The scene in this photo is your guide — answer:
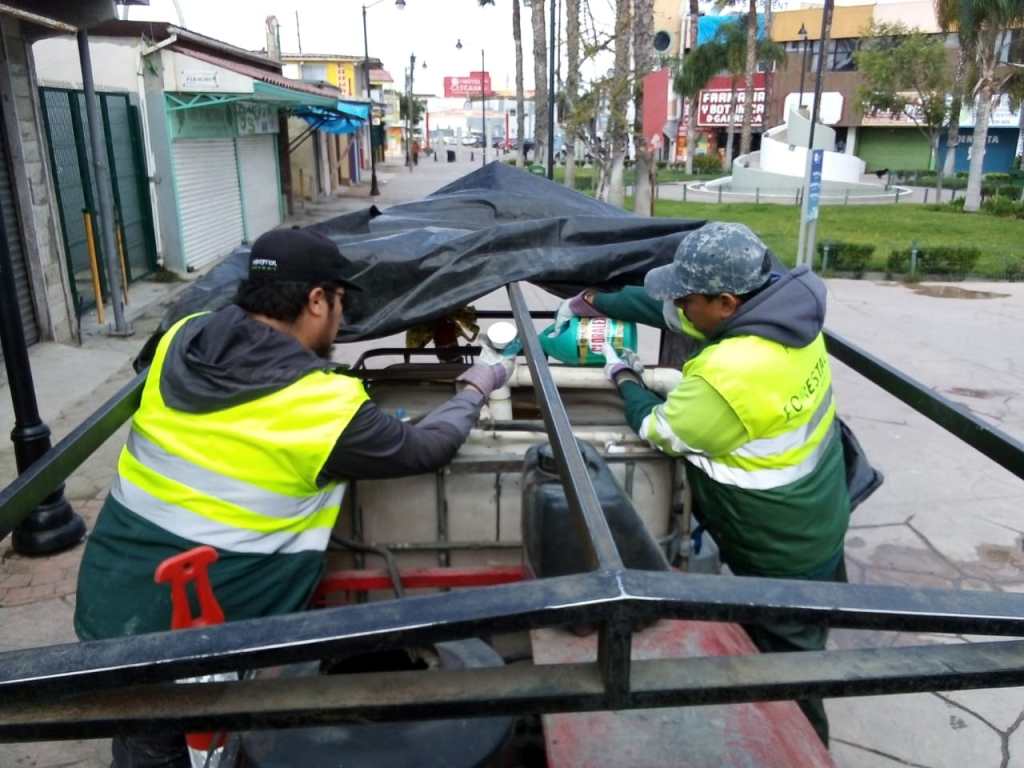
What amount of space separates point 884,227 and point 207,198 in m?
16.9

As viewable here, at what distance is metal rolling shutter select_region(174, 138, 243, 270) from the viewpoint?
13.5 m

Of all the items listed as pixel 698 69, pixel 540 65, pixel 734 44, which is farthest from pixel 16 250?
pixel 698 69

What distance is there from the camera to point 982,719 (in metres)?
3.66

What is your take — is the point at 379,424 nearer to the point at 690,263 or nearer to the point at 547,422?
the point at 547,422

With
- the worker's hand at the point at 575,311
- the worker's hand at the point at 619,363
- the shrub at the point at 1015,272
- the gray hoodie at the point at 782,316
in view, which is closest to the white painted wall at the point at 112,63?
the worker's hand at the point at 575,311

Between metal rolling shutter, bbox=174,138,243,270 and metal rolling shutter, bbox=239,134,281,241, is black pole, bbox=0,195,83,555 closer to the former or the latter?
metal rolling shutter, bbox=174,138,243,270

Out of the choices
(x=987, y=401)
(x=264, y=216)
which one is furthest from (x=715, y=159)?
(x=987, y=401)

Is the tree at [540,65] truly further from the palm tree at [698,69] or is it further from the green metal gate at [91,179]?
the palm tree at [698,69]

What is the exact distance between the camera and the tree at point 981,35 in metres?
23.5

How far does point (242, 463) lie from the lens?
206 cm

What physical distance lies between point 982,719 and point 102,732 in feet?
12.3

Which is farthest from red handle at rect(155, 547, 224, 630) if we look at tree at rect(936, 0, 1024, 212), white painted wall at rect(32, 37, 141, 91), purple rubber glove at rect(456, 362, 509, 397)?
tree at rect(936, 0, 1024, 212)

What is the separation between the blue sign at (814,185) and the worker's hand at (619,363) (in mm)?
9005

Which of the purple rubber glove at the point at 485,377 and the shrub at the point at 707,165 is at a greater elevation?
the purple rubber glove at the point at 485,377
